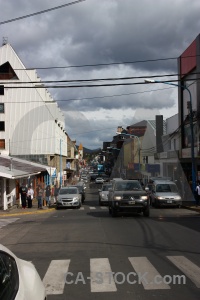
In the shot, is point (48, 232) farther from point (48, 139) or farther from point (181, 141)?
point (48, 139)

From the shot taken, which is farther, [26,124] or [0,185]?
[26,124]

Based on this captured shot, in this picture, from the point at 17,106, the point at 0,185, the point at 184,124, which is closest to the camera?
the point at 0,185

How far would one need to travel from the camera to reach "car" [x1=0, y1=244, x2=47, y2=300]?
323cm

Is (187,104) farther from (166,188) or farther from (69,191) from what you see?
(69,191)

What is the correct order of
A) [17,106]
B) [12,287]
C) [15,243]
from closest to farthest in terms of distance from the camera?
[12,287], [15,243], [17,106]

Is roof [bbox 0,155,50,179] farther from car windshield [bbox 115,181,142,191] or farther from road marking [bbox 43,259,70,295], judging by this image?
road marking [bbox 43,259,70,295]

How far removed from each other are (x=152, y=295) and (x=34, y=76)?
167 feet

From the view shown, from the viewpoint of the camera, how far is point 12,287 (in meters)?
3.35

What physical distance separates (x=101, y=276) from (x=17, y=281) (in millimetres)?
4064

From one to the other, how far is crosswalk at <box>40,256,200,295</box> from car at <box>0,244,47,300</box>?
2.62 meters

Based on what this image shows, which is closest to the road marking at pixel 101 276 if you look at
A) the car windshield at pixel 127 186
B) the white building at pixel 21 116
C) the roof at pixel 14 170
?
the car windshield at pixel 127 186

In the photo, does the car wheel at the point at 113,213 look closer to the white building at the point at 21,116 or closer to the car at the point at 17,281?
the car at the point at 17,281

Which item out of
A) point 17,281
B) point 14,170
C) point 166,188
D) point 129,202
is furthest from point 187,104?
point 17,281

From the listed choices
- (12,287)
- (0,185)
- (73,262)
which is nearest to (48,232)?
(73,262)
